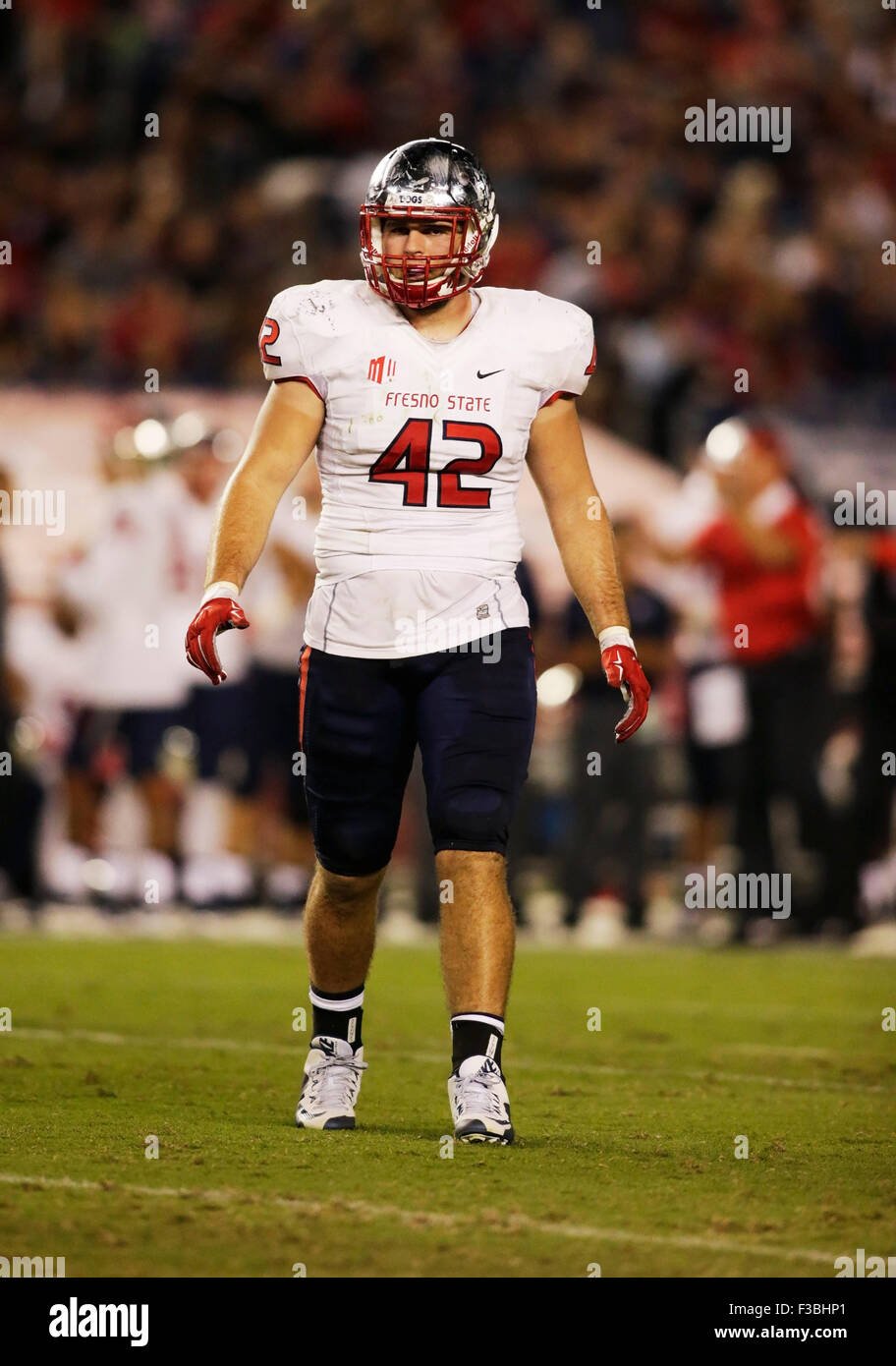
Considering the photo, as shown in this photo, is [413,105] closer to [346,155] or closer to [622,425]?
[346,155]

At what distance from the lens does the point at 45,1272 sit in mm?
3479

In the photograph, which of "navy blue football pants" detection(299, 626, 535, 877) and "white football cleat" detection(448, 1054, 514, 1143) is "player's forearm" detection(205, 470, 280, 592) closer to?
"navy blue football pants" detection(299, 626, 535, 877)

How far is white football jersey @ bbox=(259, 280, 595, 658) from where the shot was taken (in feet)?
15.9

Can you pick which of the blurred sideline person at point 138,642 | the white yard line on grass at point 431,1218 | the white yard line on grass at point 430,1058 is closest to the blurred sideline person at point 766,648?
the blurred sideline person at point 138,642

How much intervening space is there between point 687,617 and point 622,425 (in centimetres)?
238

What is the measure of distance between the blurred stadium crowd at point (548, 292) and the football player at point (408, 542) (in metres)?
4.77

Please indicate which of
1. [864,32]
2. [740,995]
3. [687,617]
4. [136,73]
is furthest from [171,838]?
[864,32]

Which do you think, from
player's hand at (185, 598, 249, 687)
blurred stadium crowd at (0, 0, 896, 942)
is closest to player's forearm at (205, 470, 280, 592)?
player's hand at (185, 598, 249, 687)

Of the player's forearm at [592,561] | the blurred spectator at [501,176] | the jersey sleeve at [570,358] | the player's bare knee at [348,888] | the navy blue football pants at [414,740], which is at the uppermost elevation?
→ the blurred spectator at [501,176]

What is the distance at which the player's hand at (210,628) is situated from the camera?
462 centimetres

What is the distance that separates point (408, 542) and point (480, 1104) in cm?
124

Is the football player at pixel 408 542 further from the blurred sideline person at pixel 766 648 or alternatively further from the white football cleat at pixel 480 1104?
the blurred sideline person at pixel 766 648

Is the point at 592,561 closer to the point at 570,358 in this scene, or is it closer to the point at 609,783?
the point at 570,358

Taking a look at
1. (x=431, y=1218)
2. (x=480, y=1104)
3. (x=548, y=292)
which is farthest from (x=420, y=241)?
(x=548, y=292)
